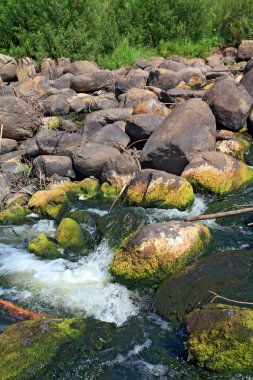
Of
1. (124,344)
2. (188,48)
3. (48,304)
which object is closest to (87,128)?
(48,304)

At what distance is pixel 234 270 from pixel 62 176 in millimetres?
4442

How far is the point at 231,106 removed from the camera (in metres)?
9.73

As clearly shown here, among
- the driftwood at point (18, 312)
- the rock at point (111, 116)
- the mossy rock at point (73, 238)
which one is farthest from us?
the rock at point (111, 116)

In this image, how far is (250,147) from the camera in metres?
9.46

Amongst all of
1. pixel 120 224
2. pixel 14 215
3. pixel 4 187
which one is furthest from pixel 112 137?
pixel 120 224

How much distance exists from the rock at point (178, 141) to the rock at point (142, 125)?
0.55 metres

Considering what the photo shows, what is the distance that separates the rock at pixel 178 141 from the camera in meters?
8.27

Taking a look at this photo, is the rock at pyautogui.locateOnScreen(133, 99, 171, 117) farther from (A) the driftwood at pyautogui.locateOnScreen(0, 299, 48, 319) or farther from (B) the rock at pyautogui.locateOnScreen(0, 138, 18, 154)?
(A) the driftwood at pyautogui.locateOnScreen(0, 299, 48, 319)

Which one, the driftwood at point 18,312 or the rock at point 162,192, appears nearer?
the driftwood at point 18,312

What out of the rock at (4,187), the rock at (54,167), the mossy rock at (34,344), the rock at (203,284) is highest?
the mossy rock at (34,344)

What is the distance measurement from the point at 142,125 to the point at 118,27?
11503 millimetres

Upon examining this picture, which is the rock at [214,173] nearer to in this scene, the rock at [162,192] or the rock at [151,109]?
the rock at [162,192]

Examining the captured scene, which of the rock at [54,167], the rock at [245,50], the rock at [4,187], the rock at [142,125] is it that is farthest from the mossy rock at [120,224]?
the rock at [245,50]

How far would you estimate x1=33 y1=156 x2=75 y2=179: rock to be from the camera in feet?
28.9
